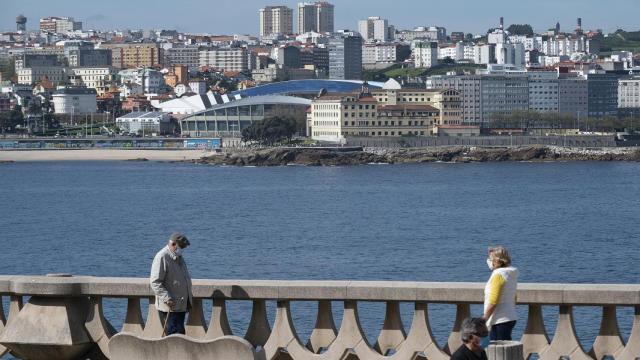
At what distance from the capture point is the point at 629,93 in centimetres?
14275

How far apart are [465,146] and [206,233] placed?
6405 cm

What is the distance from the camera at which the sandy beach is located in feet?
341

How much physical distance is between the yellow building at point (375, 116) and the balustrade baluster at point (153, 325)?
97184mm

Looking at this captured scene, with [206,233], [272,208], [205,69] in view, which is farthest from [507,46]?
[206,233]

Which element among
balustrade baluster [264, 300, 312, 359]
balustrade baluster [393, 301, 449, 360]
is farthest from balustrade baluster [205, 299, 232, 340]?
balustrade baluster [393, 301, 449, 360]

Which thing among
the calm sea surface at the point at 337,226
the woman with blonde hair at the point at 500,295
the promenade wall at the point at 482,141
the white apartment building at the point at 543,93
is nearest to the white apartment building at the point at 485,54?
the white apartment building at the point at 543,93

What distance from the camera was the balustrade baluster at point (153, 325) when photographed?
26.4ft

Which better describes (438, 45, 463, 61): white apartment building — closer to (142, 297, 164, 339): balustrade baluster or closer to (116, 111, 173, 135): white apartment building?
(116, 111, 173, 135): white apartment building

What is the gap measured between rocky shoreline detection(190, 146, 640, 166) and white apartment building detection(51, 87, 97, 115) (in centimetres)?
4280

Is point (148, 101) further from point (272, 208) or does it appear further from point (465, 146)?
point (272, 208)

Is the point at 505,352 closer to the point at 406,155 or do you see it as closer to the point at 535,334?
the point at 535,334

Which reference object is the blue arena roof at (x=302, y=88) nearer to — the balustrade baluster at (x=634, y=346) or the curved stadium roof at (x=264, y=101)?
the curved stadium roof at (x=264, y=101)

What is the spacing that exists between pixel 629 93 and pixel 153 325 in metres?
138

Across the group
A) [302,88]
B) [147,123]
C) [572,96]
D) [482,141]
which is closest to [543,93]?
[572,96]
